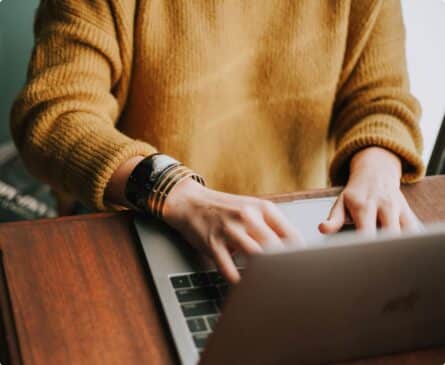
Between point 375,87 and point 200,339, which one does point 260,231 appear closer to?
point 200,339

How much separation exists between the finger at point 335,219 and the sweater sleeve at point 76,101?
0.25 metres

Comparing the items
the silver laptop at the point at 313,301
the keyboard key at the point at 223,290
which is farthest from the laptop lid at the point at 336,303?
the keyboard key at the point at 223,290

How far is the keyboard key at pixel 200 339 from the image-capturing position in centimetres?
53

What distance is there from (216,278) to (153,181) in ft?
0.51

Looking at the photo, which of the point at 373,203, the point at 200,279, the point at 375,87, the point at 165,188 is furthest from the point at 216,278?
the point at 375,87

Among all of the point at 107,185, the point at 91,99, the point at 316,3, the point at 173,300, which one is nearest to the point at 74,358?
the point at 173,300

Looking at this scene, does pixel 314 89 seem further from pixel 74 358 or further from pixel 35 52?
pixel 74 358

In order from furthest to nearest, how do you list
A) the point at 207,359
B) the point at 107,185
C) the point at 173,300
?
the point at 107,185 < the point at 173,300 < the point at 207,359

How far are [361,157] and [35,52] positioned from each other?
51 cm

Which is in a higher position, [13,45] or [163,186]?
[163,186]

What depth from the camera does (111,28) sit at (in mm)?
817

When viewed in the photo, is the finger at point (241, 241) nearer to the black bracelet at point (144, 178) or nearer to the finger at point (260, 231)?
the finger at point (260, 231)

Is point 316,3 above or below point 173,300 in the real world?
above

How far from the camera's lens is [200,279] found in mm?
601
